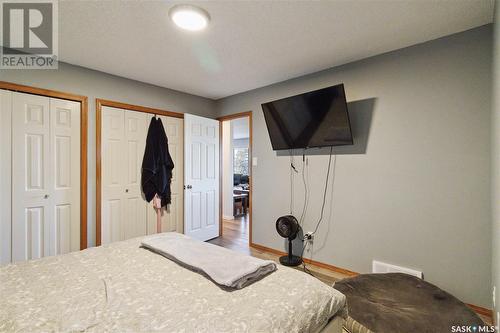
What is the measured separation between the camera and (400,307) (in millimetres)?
1679

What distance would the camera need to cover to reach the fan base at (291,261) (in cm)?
301

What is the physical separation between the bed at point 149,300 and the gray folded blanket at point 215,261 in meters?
0.04

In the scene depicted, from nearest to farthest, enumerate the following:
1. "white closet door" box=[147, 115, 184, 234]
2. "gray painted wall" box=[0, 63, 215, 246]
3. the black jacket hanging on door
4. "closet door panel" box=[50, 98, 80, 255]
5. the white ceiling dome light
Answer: the white ceiling dome light, "gray painted wall" box=[0, 63, 215, 246], "closet door panel" box=[50, 98, 80, 255], the black jacket hanging on door, "white closet door" box=[147, 115, 184, 234]

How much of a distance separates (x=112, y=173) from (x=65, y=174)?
18.9 inches

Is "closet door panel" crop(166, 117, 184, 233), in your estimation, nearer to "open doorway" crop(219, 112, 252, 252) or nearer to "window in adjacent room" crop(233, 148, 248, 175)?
"open doorway" crop(219, 112, 252, 252)

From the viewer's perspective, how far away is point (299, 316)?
3.51 ft

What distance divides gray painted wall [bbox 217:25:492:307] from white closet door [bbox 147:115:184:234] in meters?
1.97

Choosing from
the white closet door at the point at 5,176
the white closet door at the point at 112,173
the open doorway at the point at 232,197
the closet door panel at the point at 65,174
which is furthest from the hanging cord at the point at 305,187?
the white closet door at the point at 5,176

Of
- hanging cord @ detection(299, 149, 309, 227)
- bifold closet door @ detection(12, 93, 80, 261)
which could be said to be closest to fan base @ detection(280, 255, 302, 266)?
hanging cord @ detection(299, 149, 309, 227)

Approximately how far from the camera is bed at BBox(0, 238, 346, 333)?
94 centimetres

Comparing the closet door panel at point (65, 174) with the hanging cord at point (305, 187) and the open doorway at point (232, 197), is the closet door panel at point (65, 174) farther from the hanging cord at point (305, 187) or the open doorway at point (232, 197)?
the hanging cord at point (305, 187)

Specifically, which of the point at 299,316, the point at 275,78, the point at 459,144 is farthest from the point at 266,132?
the point at 299,316

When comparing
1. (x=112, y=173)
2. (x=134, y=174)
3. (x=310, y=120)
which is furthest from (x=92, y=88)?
(x=310, y=120)

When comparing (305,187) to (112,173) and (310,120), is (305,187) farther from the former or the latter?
(112,173)
